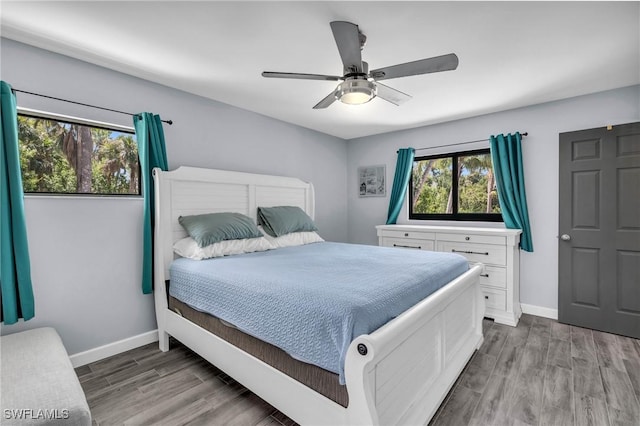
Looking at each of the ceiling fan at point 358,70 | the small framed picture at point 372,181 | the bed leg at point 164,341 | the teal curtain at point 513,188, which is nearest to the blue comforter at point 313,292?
the bed leg at point 164,341

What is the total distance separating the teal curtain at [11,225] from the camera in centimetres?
188

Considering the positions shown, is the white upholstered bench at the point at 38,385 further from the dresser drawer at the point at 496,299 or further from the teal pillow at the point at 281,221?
the dresser drawer at the point at 496,299

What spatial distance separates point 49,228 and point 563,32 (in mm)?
3808

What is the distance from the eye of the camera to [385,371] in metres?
1.32

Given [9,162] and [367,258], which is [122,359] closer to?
[9,162]

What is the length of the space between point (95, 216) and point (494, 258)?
385cm

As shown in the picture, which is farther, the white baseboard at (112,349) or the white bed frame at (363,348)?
the white baseboard at (112,349)

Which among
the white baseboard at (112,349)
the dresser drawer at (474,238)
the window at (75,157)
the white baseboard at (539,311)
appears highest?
the window at (75,157)

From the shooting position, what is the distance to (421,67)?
1.80 metres

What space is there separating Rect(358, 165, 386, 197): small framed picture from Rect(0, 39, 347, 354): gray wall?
89.1 inches

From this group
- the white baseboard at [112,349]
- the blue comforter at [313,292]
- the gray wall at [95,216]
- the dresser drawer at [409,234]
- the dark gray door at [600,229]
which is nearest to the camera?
the blue comforter at [313,292]

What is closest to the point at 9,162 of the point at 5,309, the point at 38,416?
the point at 5,309

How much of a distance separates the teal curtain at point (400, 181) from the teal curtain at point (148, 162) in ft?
10.1

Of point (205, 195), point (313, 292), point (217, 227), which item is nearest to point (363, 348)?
point (313, 292)
